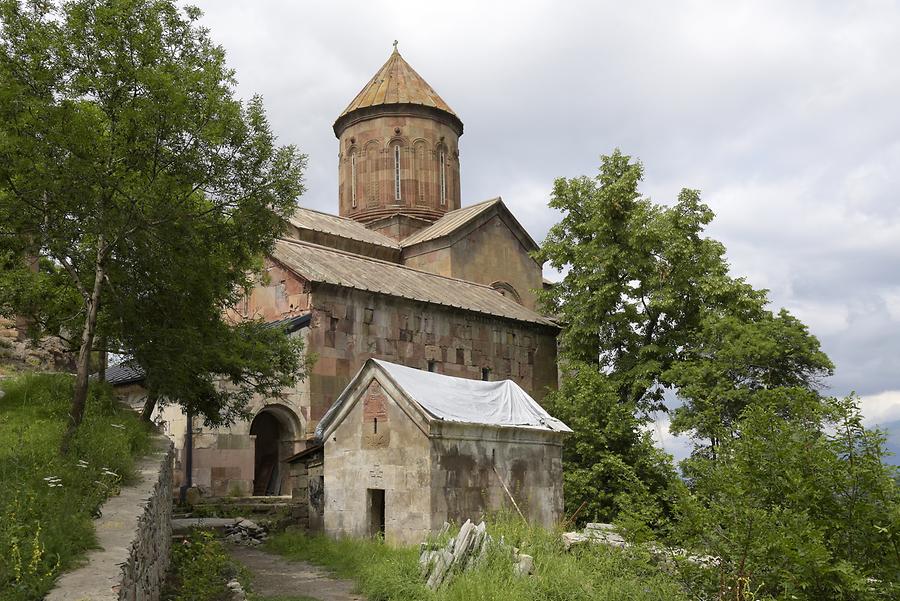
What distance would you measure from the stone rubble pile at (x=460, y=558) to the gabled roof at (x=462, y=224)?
1433cm

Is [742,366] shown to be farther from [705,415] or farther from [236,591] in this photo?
[236,591]

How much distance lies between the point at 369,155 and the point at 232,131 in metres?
16.0

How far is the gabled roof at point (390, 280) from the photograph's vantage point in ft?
52.2

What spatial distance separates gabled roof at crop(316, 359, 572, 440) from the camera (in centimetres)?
1055

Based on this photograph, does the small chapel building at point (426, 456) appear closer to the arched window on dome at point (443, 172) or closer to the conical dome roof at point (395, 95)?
the arched window on dome at point (443, 172)

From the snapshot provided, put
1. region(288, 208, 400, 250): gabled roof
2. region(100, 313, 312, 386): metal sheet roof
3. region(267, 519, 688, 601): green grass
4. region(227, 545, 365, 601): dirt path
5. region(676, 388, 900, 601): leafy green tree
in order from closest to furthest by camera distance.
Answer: region(676, 388, 900, 601): leafy green tree < region(267, 519, 688, 601): green grass < region(227, 545, 365, 601): dirt path < region(100, 313, 312, 386): metal sheet roof < region(288, 208, 400, 250): gabled roof

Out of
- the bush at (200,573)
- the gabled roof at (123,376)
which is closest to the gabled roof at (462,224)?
the gabled roof at (123,376)

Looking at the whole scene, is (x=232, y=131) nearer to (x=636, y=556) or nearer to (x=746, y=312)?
(x=636, y=556)

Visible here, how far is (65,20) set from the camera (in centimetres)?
776

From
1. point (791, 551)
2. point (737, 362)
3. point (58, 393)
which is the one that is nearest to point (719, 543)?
point (791, 551)

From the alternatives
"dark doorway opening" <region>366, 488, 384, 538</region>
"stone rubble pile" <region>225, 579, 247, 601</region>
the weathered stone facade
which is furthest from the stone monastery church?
"stone rubble pile" <region>225, 579, 247, 601</region>

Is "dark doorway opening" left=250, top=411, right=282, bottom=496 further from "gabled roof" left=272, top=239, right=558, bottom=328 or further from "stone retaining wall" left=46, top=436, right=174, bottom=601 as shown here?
"stone retaining wall" left=46, top=436, right=174, bottom=601

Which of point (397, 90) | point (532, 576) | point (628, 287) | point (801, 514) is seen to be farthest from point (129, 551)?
point (397, 90)

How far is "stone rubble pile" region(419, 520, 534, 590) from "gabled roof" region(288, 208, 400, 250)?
1358cm
